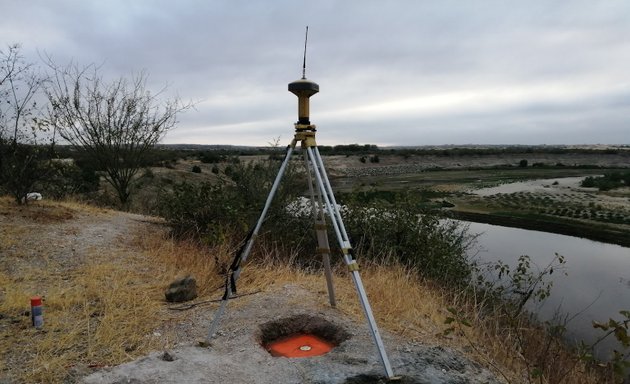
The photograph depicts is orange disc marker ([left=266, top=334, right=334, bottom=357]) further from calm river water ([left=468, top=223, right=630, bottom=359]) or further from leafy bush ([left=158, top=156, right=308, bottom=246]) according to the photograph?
calm river water ([left=468, top=223, right=630, bottom=359])

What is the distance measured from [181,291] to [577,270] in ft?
34.1

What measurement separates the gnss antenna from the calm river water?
5.80m

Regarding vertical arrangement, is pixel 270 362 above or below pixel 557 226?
above

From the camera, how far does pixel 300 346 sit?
396cm

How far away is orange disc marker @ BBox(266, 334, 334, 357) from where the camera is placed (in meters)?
3.81

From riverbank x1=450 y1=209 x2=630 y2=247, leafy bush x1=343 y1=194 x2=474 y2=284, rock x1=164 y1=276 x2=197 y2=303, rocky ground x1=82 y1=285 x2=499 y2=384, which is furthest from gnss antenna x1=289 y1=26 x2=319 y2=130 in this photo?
riverbank x1=450 y1=209 x2=630 y2=247

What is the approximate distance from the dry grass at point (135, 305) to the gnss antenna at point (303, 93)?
6.55 ft

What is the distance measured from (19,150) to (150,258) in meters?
4.09

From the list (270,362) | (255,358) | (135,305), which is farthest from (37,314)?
(270,362)

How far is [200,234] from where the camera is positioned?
7.46 metres

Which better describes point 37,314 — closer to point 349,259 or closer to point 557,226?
point 349,259

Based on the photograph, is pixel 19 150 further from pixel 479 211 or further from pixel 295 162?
pixel 479 211

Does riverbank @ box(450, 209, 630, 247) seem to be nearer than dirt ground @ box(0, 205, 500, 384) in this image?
No

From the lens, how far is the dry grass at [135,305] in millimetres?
3625
